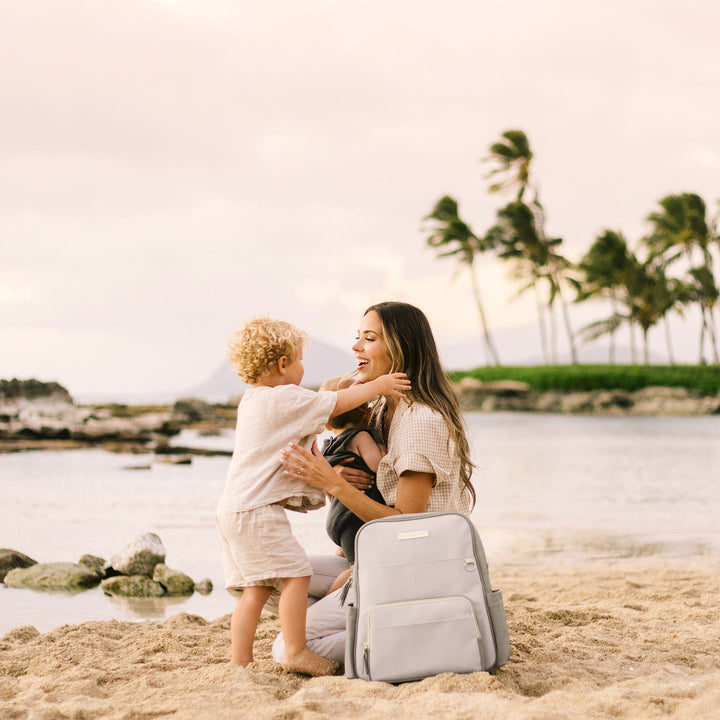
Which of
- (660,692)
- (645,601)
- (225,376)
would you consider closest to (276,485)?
(660,692)

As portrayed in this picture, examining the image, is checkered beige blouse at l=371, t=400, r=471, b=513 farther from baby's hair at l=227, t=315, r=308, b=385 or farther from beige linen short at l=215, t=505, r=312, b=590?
baby's hair at l=227, t=315, r=308, b=385

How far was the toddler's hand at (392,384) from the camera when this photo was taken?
2777mm

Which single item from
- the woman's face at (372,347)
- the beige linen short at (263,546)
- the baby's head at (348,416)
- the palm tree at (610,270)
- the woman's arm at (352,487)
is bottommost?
the beige linen short at (263,546)

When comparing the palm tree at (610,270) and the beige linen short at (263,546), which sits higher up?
the palm tree at (610,270)

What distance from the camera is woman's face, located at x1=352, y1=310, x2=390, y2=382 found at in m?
2.97

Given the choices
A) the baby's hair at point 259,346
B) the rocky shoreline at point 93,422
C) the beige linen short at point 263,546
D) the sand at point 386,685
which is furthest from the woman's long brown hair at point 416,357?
the rocky shoreline at point 93,422

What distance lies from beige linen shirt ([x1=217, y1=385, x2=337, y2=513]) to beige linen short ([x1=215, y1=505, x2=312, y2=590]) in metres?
0.04

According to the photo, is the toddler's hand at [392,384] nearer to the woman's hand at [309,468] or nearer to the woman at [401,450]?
the woman at [401,450]

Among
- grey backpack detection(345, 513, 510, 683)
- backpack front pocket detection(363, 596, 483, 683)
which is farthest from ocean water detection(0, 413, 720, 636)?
backpack front pocket detection(363, 596, 483, 683)

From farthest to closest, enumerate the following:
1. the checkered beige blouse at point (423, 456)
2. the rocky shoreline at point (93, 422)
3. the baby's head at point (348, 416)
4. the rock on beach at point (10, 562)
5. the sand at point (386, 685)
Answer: the rocky shoreline at point (93, 422) < the rock on beach at point (10, 562) < the baby's head at point (348, 416) < the checkered beige blouse at point (423, 456) < the sand at point (386, 685)

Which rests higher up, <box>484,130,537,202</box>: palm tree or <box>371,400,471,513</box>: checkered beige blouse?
<box>484,130,537,202</box>: palm tree

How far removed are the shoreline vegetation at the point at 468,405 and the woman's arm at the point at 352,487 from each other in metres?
12.2

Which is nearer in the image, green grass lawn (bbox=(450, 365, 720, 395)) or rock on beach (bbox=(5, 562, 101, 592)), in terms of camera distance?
rock on beach (bbox=(5, 562, 101, 592))

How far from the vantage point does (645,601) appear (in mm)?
4523
